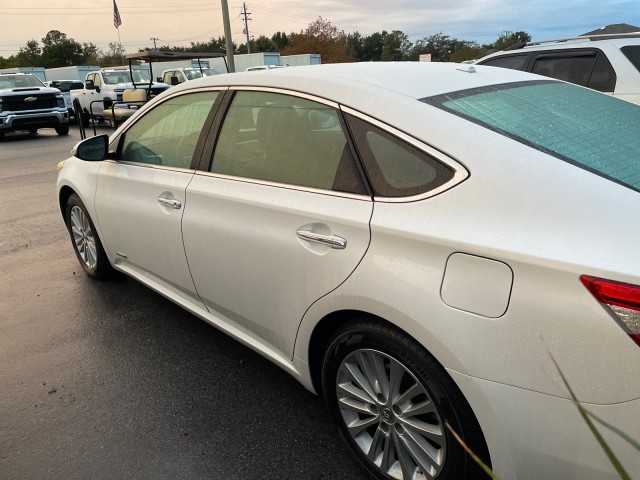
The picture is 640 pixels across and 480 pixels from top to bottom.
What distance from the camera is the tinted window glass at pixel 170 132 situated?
119 inches

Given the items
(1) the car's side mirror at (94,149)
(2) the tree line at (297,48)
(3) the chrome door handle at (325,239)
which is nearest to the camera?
(3) the chrome door handle at (325,239)

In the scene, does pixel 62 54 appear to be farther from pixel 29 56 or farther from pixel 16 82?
pixel 16 82

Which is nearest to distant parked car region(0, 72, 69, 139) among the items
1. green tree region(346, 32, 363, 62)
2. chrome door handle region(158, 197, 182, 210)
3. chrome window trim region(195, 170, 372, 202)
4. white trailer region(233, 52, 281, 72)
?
chrome door handle region(158, 197, 182, 210)

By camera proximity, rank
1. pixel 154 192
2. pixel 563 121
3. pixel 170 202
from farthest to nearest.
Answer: pixel 154 192
pixel 170 202
pixel 563 121

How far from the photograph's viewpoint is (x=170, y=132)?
3.27 m

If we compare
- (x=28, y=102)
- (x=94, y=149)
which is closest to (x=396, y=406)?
(x=94, y=149)

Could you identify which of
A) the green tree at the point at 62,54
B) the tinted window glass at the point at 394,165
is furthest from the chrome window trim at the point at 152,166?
the green tree at the point at 62,54

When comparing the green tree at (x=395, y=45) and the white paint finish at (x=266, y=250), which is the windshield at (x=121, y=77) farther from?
the green tree at (x=395, y=45)

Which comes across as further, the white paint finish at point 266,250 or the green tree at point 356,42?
the green tree at point 356,42

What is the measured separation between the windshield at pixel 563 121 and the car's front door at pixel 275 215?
528 mm

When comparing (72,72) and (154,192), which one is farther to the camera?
(72,72)

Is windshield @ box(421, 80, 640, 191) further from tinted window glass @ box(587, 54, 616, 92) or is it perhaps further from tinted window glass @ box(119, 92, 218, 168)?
tinted window glass @ box(587, 54, 616, 92)

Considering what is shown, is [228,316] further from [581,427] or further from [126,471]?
[581,427]

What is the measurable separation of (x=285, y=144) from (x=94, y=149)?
1.83m
